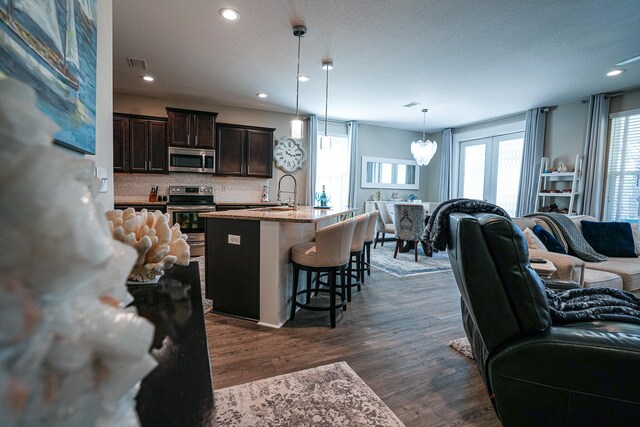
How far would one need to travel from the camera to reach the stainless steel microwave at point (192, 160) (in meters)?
5.05

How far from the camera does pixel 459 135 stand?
7059 mm

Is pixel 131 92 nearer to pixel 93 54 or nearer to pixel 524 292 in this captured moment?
pixel 93 54

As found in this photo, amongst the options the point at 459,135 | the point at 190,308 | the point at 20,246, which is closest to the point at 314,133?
the point at 459,135

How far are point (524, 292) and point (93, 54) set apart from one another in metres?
1.96

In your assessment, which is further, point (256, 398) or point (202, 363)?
point (256, 398)

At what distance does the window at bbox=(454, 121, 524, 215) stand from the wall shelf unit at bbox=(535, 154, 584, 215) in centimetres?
49

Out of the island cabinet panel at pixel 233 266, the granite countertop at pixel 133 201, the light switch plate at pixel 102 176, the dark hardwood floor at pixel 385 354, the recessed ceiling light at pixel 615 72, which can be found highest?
the recessed ceiling light at pixel 615 72

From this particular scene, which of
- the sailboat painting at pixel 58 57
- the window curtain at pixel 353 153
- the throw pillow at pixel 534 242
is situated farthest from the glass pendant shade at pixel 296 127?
the window curtain at pixel 353 153

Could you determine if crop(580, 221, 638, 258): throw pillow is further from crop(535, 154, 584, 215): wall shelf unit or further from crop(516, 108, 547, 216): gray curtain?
crop(516, 108, 547, 216): gray curtain

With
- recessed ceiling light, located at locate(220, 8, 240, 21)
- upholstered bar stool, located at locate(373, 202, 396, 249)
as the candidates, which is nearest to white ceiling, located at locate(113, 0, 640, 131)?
recessed ceiling light, located at locate(220, 8, 240, 21)

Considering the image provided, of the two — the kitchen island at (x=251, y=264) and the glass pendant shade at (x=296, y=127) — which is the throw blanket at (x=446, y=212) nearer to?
the kitchen island at (x=251, y=264)

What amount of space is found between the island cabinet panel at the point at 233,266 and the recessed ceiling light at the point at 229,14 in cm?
187

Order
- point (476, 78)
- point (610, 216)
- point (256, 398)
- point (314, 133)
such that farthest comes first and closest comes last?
1. point (314, 133)
2. point (610, 216)
3. point (476, 78)
4. point (256, 398)

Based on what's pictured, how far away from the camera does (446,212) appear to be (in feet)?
5.43
